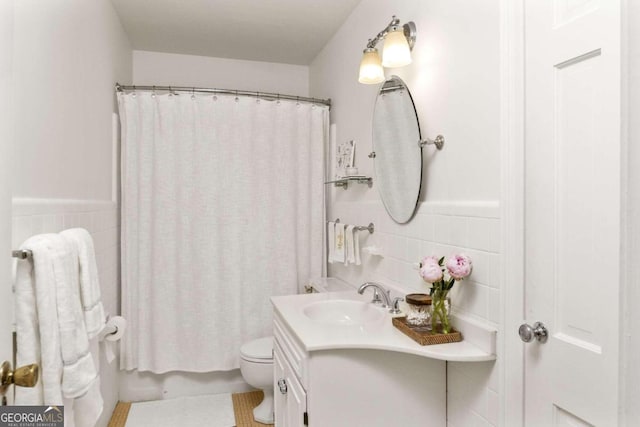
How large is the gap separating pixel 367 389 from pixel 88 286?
1009 mm

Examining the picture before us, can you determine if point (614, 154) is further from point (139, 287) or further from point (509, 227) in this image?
point (139, 287)

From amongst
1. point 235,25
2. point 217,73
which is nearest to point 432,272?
point 235,25

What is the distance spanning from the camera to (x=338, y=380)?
4.39 feet

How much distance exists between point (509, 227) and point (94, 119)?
1.99 m

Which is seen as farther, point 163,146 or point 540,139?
point 163,146

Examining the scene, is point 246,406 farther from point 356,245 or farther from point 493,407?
point 493,407

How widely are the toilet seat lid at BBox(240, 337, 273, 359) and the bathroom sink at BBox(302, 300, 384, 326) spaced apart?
0.57 meters

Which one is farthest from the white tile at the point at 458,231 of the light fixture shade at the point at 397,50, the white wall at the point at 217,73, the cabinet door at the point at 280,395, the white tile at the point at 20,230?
the white wall at the point at 217,73

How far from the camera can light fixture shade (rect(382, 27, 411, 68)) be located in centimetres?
159

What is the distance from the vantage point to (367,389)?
4.44 feet

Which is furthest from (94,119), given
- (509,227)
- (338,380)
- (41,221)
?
(509,227)

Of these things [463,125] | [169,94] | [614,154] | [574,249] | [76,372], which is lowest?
[76,372]

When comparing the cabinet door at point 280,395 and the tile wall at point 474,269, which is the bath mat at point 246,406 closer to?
the cabinet door at point 280,395

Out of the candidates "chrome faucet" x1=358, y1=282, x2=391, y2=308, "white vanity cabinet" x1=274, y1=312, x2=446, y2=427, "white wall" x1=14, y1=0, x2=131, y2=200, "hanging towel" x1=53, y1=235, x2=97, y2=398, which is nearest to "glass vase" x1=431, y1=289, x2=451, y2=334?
"white vanity cabinet" x1=274, y1=312, x2=446, y2=427
